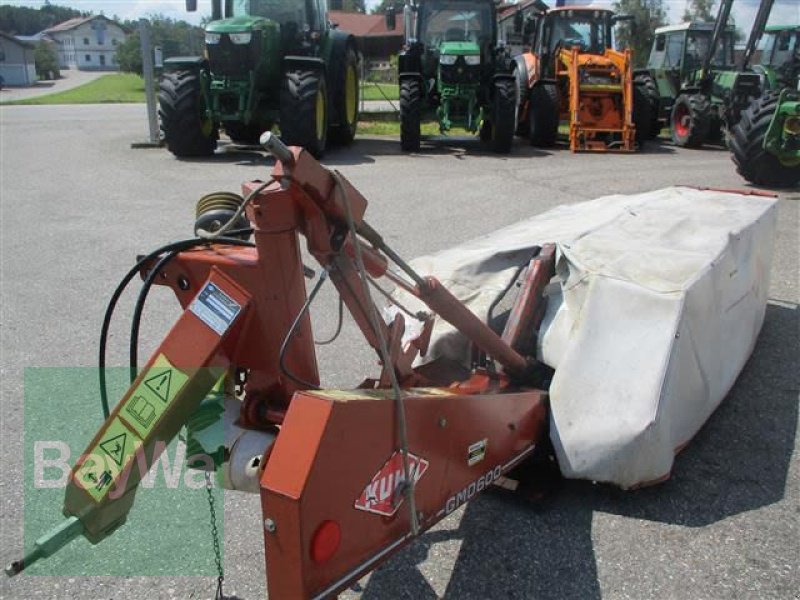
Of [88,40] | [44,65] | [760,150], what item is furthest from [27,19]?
[760,150]

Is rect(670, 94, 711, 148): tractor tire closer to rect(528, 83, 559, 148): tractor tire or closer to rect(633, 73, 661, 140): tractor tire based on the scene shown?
rect(633, 73, 661, 140): tractor tire

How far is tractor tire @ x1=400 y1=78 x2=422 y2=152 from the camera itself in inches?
472

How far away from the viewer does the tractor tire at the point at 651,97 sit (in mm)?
13445

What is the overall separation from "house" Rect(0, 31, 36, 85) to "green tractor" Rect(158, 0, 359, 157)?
55727 millimetres

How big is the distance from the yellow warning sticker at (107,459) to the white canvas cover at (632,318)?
144 centimetres

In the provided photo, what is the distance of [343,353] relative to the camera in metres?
4.11

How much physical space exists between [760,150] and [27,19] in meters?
125

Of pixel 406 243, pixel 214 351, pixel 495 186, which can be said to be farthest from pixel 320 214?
pixel 495 186

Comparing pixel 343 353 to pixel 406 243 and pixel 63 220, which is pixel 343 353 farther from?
pixel 63 220

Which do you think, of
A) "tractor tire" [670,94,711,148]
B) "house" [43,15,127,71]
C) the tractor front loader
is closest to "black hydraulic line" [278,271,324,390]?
the tractor front loader

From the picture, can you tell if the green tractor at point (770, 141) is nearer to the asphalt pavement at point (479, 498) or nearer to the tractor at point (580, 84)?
the asphalt pavement at point (479, 498)

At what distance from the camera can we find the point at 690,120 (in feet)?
45.3

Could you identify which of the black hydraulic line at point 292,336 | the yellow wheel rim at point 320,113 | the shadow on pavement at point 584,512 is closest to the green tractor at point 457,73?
the yellow wheel rim at point 320,113

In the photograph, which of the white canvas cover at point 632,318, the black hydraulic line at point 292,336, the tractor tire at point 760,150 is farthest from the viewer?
the tractor tire at point 760,150
